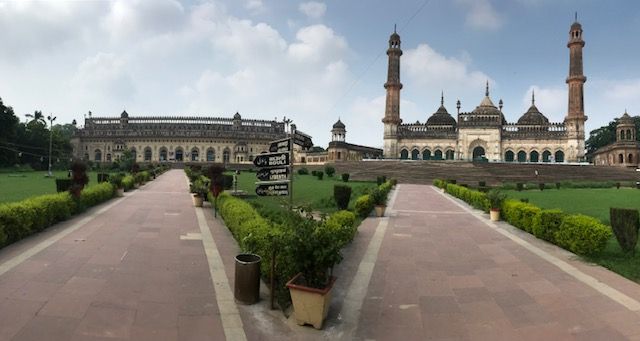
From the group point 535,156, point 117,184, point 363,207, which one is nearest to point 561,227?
point 363,207

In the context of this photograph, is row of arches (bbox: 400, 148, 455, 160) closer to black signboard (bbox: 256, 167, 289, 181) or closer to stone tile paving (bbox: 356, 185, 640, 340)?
stone tile paving (bbox: 356, 185, 640, 340)

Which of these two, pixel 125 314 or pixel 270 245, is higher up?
pixel 270 245

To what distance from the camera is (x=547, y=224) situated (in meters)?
8.79

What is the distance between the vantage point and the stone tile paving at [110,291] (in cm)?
389

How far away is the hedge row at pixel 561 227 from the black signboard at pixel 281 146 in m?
5.32

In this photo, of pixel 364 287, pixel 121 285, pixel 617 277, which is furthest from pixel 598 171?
pixel 121 285

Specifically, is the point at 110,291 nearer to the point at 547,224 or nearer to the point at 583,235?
the point at 583,235

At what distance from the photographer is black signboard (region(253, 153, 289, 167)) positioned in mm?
6441

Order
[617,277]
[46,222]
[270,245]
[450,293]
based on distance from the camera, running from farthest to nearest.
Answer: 1. [46,222]
2. [617,277]
3. [450,293]
4. [270,245]

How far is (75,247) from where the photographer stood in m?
7.07

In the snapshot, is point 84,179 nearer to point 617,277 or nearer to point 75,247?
point 75,247

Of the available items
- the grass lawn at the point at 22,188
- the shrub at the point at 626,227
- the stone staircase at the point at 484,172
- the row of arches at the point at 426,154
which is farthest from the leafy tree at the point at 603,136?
the grass lawn at the point at 22,188

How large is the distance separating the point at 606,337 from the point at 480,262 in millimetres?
2980

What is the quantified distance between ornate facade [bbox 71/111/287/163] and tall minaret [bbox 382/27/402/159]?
2331 cm
